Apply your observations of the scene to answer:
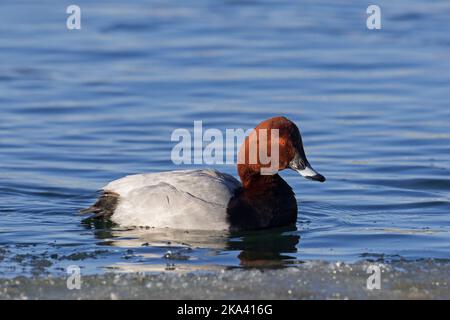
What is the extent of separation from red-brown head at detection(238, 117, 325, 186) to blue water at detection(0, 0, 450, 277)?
0.62 meters

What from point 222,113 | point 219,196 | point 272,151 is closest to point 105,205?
point 219,196

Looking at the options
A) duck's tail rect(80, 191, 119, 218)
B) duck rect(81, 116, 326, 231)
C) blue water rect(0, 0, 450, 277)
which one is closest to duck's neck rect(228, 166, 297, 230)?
duck rect(81, 116, 326, 231)

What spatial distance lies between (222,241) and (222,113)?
672 centimetres

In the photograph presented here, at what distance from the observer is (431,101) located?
17172 mm

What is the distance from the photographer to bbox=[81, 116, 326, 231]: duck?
10211 millimetres

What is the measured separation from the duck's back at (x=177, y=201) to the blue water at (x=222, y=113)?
0.15 m

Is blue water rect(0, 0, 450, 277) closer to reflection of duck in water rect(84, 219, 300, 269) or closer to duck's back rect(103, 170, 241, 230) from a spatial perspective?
reflection of duck in water rect(84, 219, 300, 269)

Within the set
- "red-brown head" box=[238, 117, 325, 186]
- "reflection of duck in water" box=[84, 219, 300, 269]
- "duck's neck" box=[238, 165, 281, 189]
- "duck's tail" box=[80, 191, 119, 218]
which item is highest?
"red-brown head" box=[238, 117, 325, 186]

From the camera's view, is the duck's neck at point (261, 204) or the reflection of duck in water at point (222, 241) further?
the duck's neck at point (261, 204)

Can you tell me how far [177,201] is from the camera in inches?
403

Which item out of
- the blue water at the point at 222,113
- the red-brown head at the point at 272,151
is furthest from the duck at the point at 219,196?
the blue water at the point at 222,113

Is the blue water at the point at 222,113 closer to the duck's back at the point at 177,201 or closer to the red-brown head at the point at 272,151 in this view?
the duck's back at the point at 177,201

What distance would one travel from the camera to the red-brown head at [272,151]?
10.4 metres

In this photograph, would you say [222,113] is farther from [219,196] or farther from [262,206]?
[219,196]
